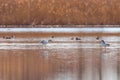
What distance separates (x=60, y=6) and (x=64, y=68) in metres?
26.3

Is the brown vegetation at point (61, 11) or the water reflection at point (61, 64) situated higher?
the brown vegetation at point (61, 11)

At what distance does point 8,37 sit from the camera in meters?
27.8

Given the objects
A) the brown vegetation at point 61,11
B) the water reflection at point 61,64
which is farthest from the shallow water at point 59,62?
the brown vegetation at point 61,11

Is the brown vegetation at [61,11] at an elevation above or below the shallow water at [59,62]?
above

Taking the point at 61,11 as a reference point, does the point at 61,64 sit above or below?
below

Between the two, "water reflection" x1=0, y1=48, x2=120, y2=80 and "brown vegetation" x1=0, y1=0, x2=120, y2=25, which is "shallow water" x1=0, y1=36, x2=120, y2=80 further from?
"brown vegetation" x1=0, y1=0, x2=120, y2=25

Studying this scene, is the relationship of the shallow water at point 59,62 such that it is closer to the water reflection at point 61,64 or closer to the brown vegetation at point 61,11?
the water reflection at point 61,64

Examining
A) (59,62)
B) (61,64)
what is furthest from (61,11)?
(61,64)

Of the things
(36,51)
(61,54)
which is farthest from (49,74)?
(36,51)

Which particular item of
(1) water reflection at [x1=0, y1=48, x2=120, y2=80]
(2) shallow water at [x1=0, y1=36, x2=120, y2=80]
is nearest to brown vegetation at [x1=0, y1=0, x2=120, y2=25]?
(2) shallow water at [x1=0, y1=36, x2=120, y2=80]

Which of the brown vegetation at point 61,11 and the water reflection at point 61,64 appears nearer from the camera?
the water reflection at point 61,64

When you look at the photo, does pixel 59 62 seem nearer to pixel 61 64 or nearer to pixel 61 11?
pixel 61 64

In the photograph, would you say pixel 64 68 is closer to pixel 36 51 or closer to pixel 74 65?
pixel 74 65

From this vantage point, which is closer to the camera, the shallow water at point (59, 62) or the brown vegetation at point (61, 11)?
the shallow water at point (59, 62)
